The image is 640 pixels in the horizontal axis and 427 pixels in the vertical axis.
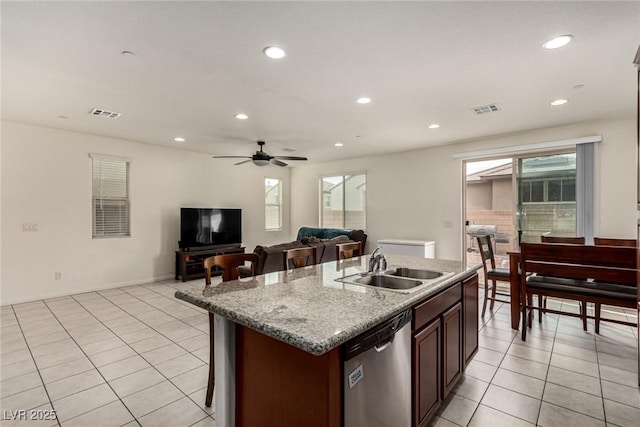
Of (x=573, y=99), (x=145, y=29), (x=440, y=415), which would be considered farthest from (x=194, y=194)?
(x=573, y=99)

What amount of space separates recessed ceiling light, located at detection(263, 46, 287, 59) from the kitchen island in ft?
5.88

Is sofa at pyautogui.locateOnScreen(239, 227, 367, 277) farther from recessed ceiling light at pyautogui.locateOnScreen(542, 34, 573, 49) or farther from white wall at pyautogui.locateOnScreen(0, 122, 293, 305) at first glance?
recessed ceiling light at pyautogui.locateOnScreen(542, 34, 573, 49)

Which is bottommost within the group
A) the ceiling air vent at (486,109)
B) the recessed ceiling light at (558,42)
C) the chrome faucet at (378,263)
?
the chrome faucet at (378,263)

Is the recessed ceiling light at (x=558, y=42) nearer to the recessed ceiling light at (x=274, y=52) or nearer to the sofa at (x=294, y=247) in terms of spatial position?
the recessed ceiling light at (x=274, y=52)

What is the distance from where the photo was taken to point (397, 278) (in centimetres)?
222

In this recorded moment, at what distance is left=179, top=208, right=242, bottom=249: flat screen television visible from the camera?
6.18 metres

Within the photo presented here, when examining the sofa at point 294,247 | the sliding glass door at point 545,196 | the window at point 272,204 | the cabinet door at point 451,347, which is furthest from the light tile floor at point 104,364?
the sliding glass door at point 545,196

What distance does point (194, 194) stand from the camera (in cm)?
670

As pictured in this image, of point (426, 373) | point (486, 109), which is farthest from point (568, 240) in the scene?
point (426, 373)

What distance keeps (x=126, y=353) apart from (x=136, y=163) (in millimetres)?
3977

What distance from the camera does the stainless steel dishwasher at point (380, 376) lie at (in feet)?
4.18

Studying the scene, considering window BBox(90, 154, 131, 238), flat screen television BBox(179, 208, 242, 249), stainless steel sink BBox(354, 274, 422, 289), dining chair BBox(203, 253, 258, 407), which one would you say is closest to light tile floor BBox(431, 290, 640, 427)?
stainless steel sink BBox(354, 274, 422, 289)

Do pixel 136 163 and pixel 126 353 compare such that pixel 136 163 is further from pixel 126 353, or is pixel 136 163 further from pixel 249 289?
pixel 249 289

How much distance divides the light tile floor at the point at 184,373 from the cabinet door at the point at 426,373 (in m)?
0.28
